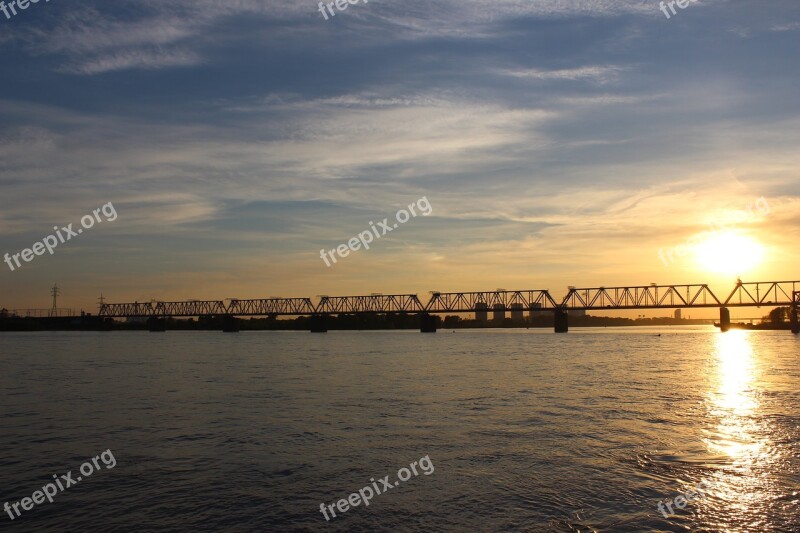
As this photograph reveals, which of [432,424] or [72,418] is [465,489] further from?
[72,418]
